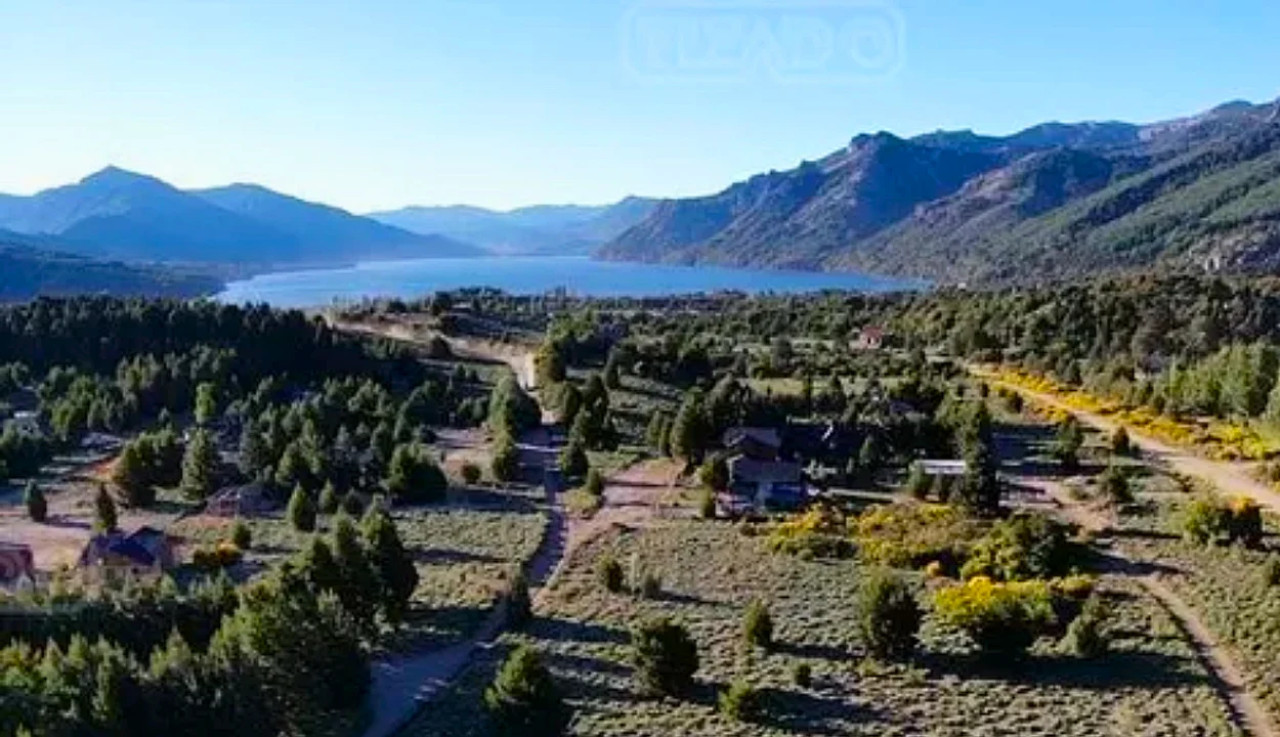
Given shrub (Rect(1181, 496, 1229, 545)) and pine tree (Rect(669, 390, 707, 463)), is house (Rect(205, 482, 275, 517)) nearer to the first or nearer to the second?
pine tree (Rect(669, 390, 707, 463))

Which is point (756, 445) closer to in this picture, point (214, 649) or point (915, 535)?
point (915, 535)

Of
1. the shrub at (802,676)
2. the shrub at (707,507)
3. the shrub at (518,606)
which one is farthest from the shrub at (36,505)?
the shrub at (802,676)

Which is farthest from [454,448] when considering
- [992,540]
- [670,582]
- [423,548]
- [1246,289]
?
[1246,289]

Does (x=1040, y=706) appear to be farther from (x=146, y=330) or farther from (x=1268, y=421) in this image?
(x=146, y=330)

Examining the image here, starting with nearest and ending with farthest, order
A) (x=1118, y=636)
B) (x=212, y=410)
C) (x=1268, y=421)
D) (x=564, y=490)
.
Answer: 1. (x=1118, y=636)
2. (x=564, y=490)
3. (x=1268, y=421)
4. (x=212, y=410)

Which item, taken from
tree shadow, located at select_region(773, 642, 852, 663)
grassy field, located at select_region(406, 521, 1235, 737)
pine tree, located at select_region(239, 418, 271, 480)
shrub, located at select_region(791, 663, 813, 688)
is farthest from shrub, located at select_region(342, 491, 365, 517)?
shrub, located at select_region(791, 663, 813, 688)

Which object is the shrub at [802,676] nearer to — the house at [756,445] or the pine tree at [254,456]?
the house at [756,445]
